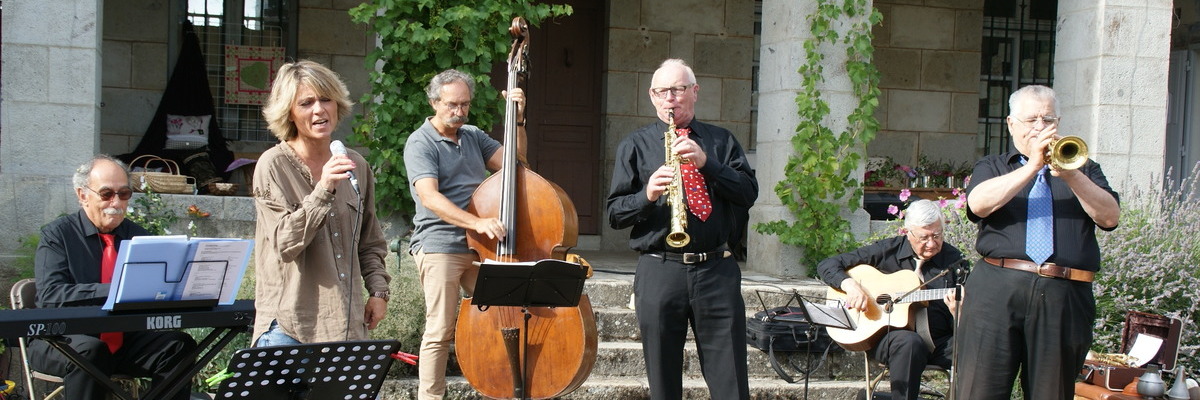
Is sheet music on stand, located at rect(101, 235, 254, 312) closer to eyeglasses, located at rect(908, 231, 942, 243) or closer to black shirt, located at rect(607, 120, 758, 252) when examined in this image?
black shirt, located at rect(607, 120, 758, 252)

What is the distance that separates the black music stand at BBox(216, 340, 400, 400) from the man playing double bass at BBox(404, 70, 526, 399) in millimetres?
1635

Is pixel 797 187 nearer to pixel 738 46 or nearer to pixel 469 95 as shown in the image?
pixel 738 46

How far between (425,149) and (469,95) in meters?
0.33

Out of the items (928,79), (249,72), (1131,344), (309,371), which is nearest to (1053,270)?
(1131,344)

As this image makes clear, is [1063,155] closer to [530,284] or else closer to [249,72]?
[530,284]

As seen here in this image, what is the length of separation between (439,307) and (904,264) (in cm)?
243

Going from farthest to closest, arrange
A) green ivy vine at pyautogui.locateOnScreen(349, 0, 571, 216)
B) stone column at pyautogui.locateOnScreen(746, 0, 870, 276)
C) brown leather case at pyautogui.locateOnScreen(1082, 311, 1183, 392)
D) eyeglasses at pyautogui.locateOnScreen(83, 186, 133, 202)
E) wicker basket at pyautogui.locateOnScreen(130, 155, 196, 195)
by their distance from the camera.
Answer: stone column at pyautogui.locateOnScreen(746, 0, 870, 276) < green ivy vine at pyautogui.locateOnScreen(349, 0, 571, 216) < wicker basket at pyautogui.locateOnScreen(130, 155, 196, 195) < brown leather case at pyautogui.locateOnScreen(1082, 311, 1183, 392) < eyeglasses at pyautogui.locateOnScreen(83, 186, 133, 202)

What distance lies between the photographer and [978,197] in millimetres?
4082

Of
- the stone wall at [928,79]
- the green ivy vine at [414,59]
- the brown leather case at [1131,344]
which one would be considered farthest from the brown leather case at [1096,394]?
the stone wall at [928,79]

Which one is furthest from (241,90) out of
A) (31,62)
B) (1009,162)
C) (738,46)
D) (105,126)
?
(1009,162)

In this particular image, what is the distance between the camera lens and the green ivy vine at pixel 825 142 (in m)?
7.52

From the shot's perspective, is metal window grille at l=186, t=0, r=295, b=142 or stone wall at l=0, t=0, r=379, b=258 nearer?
stone wall at l=0, t=0, r=379, b=258

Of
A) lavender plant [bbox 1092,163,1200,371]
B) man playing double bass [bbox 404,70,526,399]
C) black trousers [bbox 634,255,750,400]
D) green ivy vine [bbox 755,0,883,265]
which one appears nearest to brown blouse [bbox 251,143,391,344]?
black trousers [bbox 634,255,750,400]

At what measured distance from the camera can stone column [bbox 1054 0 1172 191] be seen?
24.6 ft
